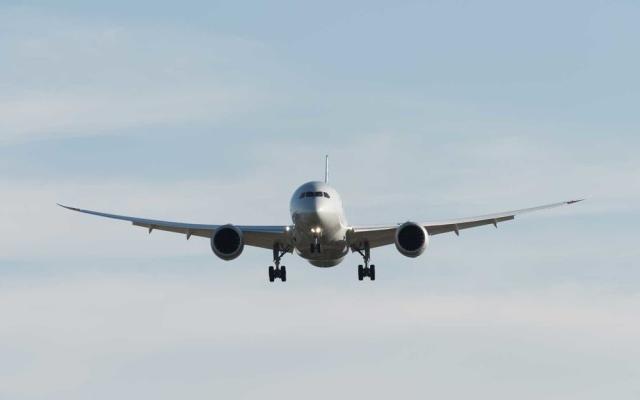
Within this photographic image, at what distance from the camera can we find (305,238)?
182 ft

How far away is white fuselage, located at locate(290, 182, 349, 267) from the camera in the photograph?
5419 centimetres

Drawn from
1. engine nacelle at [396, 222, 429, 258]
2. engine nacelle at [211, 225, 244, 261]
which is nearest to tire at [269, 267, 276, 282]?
engine nacelle at [211, 225, 244, 261]

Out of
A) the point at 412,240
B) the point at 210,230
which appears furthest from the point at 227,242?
the point at 412,240

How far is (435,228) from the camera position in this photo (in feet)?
198

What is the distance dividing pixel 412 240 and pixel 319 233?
4819 mm

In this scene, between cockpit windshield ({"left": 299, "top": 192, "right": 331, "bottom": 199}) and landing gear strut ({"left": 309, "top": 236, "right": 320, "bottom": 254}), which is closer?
cockpit windshield ({"left": 299, "top": 192, "right": 331, "bottom": 199})

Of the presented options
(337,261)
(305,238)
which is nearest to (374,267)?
(337,261)

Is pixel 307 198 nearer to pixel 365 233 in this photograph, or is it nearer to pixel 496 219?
pixel 365 233

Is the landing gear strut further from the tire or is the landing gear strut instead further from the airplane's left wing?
the tire

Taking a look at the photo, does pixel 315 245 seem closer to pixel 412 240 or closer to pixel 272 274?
pixel 412 240

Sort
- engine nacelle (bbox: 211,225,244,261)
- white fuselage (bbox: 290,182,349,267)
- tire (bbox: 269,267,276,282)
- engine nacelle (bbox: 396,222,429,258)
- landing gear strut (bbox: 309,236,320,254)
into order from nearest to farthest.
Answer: white fuselage (bbox: 290,182,349,267) → landing gear strut (bbox: 309,236,320,254) → engine nacelle (bbox: 396,222,429,258) → engine nacelle (bbox: 211,225,244,261) → tire (bbox: 269,267,276,282)

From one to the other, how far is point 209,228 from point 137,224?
4909 mm

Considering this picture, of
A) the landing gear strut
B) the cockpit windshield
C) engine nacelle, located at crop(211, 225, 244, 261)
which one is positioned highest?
the cockpit windshield

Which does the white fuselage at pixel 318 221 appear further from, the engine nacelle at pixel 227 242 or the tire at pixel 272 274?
the tire at pixel 272 274
